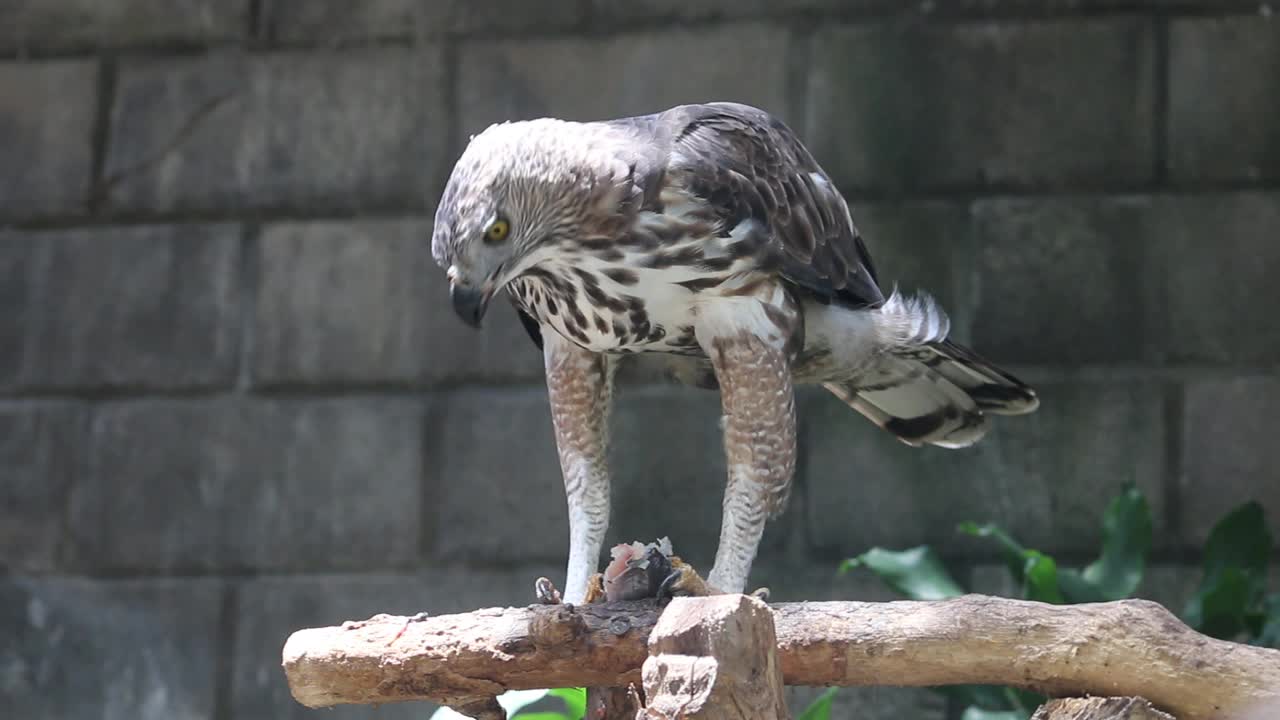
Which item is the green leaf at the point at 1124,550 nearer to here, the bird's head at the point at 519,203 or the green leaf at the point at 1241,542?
the green leaf at the point at 1241,542

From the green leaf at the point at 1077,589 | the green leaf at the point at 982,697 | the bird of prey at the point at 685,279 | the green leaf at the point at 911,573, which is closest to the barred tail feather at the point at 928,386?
the bird of prey at the point at 685,279

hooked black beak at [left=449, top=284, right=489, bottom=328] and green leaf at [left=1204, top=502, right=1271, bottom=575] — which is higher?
hooked black beak at [left=449, top=284, right=489, bottom=328]

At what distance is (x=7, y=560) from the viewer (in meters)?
3.86

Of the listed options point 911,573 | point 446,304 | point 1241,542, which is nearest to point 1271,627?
point 1241,542

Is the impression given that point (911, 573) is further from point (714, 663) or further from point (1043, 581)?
point (714, 663)

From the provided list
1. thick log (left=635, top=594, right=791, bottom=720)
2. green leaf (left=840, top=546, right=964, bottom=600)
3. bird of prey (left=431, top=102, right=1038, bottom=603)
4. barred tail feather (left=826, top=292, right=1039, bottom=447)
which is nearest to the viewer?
thick log (left=635, top=594, right=791, bottom=720)

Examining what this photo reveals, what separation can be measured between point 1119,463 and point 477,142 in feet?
7.00

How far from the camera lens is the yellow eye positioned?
1.91 m

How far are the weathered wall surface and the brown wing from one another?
3.73 feet

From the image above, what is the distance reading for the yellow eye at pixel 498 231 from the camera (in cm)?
191

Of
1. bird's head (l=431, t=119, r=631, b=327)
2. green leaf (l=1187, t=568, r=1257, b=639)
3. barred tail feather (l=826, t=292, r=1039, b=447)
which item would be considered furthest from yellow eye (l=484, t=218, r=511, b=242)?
green leaf (l=1187, t=568, r=1257, b=639)

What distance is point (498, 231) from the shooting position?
1.93 m

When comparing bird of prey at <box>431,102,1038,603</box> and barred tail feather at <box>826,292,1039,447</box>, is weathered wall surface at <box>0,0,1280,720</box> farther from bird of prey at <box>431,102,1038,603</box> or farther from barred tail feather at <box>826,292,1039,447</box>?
bird of prey at <box>431,102,1038,603</box>


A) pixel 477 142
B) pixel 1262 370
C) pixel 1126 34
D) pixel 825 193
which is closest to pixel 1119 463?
Answer: pixel 1262 370
